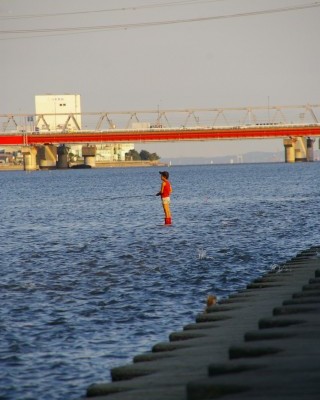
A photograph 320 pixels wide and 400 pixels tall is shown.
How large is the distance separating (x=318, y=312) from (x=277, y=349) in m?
3.15

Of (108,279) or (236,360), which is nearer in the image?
(236,360)

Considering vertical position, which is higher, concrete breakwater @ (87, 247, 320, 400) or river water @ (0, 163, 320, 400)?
concrete breakwater @ (87, 247, 320, 400)

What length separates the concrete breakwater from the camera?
1050 cm

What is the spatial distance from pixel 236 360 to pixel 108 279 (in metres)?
18.1

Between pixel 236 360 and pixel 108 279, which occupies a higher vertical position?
pixel 236 360

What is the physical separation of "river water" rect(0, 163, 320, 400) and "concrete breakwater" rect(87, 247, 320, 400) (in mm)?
1489

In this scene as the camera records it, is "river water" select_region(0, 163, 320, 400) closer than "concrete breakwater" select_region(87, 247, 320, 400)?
No

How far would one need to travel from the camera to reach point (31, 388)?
15570 mm

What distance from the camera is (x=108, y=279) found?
2992 centimetres

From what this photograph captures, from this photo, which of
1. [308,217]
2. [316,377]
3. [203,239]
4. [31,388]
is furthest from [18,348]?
[308,217]

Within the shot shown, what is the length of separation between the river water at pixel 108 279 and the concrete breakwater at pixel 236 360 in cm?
149

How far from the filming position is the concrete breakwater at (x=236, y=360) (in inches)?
413

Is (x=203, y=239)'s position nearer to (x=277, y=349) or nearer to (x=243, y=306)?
(x=243, y=306)

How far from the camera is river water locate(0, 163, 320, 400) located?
17.6 meters
